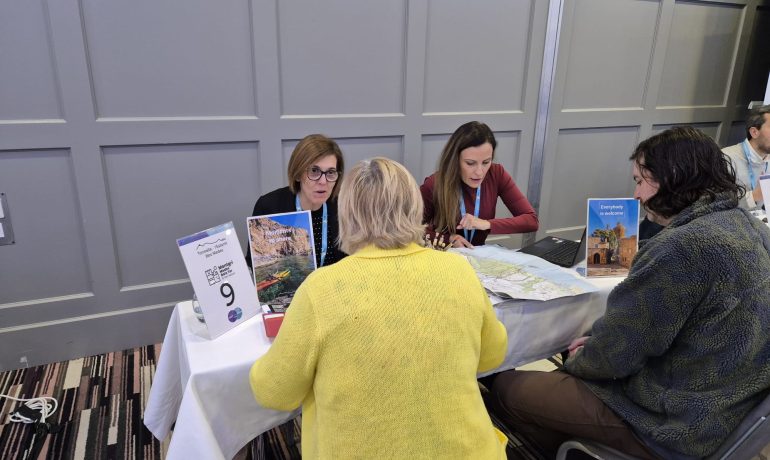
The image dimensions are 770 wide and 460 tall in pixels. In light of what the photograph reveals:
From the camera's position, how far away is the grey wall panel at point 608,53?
311cm

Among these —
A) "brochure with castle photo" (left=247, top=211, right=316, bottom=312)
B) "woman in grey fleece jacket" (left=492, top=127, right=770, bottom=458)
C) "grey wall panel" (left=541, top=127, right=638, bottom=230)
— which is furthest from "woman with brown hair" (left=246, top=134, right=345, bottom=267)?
"grey wall panel" (left=541, top=127, right=638, bottom=230)

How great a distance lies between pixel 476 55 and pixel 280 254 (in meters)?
2.07

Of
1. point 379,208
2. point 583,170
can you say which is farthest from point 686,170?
point 583,170

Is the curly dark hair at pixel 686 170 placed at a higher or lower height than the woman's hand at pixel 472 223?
higher

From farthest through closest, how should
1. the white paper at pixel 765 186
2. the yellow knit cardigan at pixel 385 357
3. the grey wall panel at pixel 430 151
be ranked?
the grey wall panel at pixel 430 151, the white paper at pixel 765 186, the yellow knit cardigan at pixel 385 357

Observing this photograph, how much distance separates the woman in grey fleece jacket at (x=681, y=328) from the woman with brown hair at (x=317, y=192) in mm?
926

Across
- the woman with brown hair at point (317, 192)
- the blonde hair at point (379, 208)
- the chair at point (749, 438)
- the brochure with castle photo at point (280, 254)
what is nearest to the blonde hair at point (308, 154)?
the woman with brown hair at point (317, 192)

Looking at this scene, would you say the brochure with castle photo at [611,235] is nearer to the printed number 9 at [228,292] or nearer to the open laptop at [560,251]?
the open laptop at [560,251]

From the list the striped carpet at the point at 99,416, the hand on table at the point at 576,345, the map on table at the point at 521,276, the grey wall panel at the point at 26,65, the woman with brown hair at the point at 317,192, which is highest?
the grey wall panel at the point at 26,65

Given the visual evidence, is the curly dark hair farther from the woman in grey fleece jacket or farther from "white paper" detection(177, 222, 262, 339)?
"white paper" detection(177, 222, 262, 339)

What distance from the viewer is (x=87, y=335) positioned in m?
2.34

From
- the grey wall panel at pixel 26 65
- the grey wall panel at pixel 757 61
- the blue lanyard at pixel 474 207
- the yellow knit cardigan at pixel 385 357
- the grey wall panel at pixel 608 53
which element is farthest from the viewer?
the grey wall panel at pixel 757 61

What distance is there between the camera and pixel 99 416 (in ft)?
6.33

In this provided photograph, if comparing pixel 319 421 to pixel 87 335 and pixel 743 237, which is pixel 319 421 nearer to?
pixel 743 237
